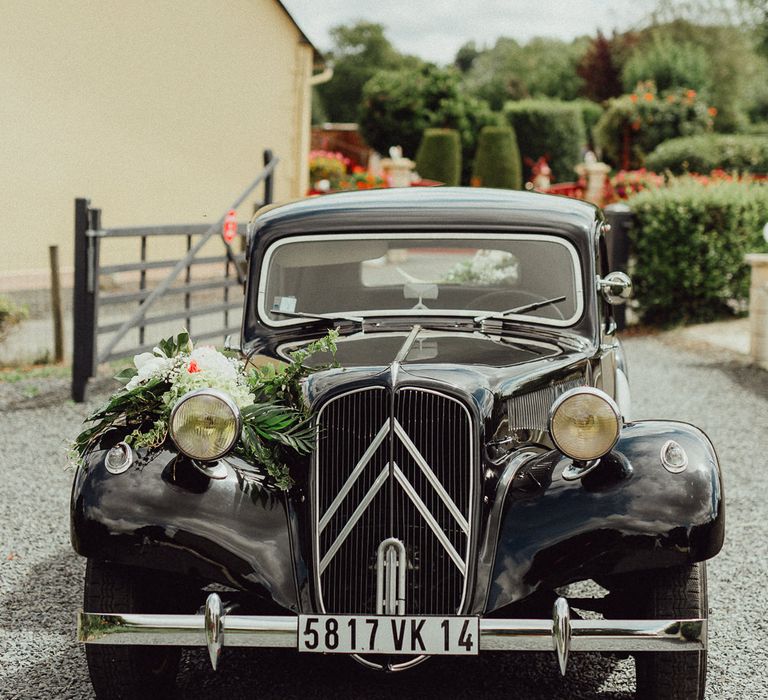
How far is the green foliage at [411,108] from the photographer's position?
3188 centimetres

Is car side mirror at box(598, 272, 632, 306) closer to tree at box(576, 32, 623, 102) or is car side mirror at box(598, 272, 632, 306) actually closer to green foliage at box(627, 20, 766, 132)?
green foliage at box(627, 20, 766, 132)

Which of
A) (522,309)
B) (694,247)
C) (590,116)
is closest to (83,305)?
(522,309)

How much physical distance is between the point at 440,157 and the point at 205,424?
26761 millimetres

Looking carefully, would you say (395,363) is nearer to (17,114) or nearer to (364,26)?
(17,114)

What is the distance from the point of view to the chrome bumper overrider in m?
2.93

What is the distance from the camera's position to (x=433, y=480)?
316cm

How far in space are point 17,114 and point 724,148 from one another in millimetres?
15808

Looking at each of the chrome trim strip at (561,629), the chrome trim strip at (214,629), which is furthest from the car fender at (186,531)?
the chrome trim strip at (561,629)

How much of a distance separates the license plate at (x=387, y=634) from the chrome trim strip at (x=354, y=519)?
0.22m

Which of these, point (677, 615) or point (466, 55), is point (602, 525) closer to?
point (677, 615)

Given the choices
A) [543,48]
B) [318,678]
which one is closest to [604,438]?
[318,678]

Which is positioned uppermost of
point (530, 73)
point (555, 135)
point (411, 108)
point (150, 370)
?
point (530, 73)

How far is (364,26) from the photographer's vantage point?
8738 cm

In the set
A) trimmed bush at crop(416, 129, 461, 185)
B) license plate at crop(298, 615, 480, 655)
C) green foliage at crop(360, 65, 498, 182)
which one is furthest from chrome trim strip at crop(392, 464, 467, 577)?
green foliage at crop(360, 65, 498, 182)
